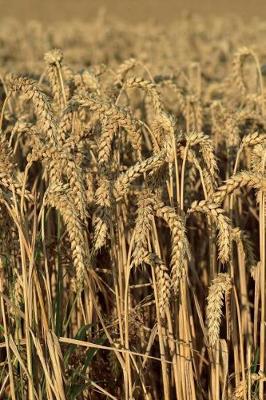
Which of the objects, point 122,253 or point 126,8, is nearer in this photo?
point 122,253

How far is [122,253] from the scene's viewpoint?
252cm

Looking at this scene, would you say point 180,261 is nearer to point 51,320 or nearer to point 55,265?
point 51,320

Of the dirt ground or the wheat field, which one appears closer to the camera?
the wheat field

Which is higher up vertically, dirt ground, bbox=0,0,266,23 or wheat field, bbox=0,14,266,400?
dirt ground, bbox=0,0,266,23

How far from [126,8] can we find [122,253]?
2423cm

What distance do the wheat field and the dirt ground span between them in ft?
66.3

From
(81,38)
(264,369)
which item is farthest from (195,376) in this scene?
(81,38)

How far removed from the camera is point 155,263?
2.22 m

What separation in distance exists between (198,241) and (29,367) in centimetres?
117

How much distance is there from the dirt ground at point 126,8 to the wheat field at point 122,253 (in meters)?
20.2

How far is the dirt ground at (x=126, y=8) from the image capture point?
2366 centimetres

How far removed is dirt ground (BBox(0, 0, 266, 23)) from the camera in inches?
931

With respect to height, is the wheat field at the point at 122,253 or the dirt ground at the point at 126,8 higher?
the dirt ground at the point at 126,8

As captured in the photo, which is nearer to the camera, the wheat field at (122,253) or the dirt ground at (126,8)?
the wheat field at (122,253)
